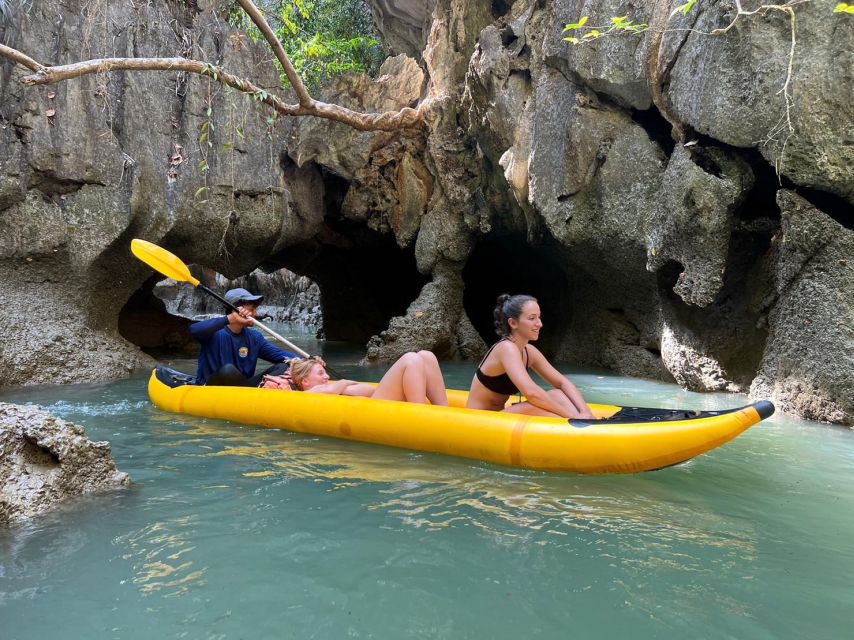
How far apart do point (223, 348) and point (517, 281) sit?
8.23 m

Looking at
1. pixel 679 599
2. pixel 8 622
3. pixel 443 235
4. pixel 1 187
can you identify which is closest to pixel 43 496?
pixel 8 622

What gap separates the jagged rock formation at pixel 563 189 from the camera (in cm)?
488

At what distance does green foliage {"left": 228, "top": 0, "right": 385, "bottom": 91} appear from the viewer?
32.0 ft

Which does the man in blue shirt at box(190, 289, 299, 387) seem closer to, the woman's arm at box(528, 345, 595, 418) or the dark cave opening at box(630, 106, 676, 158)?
the woman's arm at box(528, 345, 595, 418)

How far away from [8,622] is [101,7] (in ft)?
26.8

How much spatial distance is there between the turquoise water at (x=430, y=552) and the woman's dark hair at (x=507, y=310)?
829 millimetres

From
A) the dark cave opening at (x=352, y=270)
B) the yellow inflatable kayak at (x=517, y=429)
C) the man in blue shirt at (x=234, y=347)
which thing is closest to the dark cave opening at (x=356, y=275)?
the dark cave opening at (x=352, y=270)

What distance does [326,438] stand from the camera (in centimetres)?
413

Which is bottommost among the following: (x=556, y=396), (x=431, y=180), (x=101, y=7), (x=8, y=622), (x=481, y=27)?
(x=8, y=622)

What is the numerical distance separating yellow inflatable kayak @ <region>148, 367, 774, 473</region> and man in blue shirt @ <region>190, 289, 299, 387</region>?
663mm

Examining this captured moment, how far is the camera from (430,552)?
2229mm

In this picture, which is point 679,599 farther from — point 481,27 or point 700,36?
point 481,27

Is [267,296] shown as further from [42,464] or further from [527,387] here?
[42,464]

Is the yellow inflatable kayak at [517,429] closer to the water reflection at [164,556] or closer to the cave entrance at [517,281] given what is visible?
the water reflection at [164,556]
